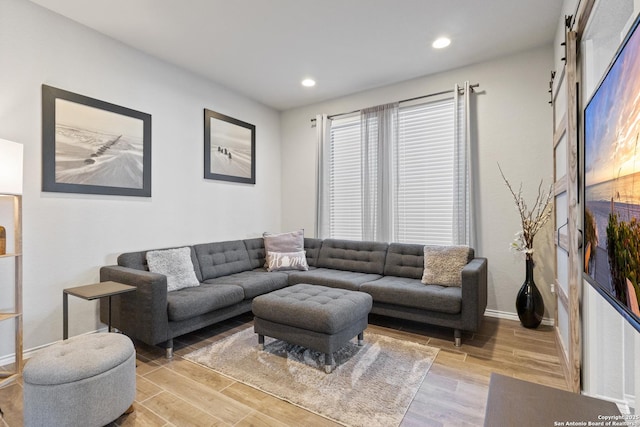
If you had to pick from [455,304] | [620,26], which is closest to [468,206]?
[455,304]

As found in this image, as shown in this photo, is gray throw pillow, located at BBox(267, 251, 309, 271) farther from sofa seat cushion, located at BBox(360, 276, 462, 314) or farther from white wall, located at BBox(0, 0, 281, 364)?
sofa seat cushion, located at BBox(360, 276, 462, 314)

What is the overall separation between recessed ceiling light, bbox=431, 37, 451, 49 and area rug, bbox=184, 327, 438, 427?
2910 mm

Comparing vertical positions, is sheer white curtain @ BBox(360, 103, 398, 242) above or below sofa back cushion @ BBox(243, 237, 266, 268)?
above

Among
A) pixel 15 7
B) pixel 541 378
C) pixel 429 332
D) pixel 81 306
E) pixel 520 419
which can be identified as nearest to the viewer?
pixel 520 419

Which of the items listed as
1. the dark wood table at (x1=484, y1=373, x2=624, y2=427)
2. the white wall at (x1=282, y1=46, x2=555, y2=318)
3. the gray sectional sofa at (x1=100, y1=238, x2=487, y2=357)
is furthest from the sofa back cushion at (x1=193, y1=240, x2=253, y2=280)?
the dark wood table at (x1=484, y1=373, x2=624, y2=427)

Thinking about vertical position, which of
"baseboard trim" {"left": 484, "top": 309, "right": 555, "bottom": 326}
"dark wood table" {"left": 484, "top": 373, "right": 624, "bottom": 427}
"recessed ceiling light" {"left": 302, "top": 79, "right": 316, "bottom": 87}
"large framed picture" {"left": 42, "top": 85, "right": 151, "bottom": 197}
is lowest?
"baseboard trim" {"left": 484, "top": 309, "right": 555, "bottom": 326}

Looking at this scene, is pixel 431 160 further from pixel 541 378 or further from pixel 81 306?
pixel 81 306

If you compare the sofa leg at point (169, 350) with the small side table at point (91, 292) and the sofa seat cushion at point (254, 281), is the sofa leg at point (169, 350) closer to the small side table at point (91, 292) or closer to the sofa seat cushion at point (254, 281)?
the small side table at point (91, 292)

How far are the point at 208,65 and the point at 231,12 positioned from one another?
1.09 m

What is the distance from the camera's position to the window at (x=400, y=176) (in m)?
3.74

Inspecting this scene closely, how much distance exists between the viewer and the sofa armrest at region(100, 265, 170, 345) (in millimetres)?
2436

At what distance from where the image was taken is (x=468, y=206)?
3512mm

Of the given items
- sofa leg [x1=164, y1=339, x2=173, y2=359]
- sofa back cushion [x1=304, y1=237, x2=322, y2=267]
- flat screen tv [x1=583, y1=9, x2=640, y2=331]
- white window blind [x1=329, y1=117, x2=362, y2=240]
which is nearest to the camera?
flat screen tv [x1=583, y1=9, x2=640, y2=331]

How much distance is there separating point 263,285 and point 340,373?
55.5 inches
